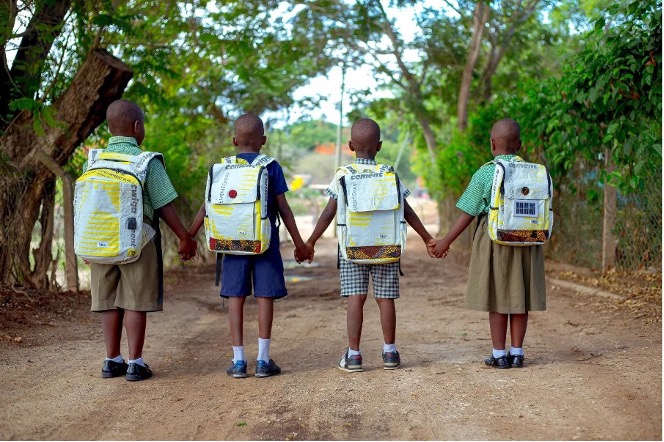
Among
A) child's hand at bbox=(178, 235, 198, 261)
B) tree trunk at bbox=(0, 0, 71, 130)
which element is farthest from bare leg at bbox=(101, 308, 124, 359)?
tree trunk at bbox=(0, 0, 71, 130)

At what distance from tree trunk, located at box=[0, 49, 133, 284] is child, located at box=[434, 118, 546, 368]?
4319mm

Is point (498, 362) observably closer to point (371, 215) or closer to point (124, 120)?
point (371, 215)

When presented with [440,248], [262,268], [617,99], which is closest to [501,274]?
[440,248]

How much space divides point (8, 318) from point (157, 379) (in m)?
2.34

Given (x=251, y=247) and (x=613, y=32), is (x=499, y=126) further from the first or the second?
(x=613, y=32)

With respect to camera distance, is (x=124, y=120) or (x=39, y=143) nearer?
(x=124, y=120)

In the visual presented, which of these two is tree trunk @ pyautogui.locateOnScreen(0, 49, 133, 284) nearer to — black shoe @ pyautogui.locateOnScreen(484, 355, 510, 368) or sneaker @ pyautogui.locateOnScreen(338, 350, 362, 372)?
sneaker @ pyautogui.locateOnScreen(338, 350, 362, 372)

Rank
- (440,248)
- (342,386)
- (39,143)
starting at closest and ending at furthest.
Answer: (342,386), (440,248), (39,143)

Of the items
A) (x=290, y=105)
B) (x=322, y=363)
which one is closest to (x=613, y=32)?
(x=322, y=363)

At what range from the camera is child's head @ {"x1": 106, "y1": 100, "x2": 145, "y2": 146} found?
5426 millimetres

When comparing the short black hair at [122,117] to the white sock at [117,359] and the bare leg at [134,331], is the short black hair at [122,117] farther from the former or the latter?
the white sock at [117,359]

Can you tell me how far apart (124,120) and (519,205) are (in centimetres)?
263

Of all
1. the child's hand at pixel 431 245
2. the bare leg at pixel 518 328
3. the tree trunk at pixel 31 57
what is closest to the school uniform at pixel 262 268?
the child's hand at pixel 431 245

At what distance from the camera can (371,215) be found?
5.53 metres
